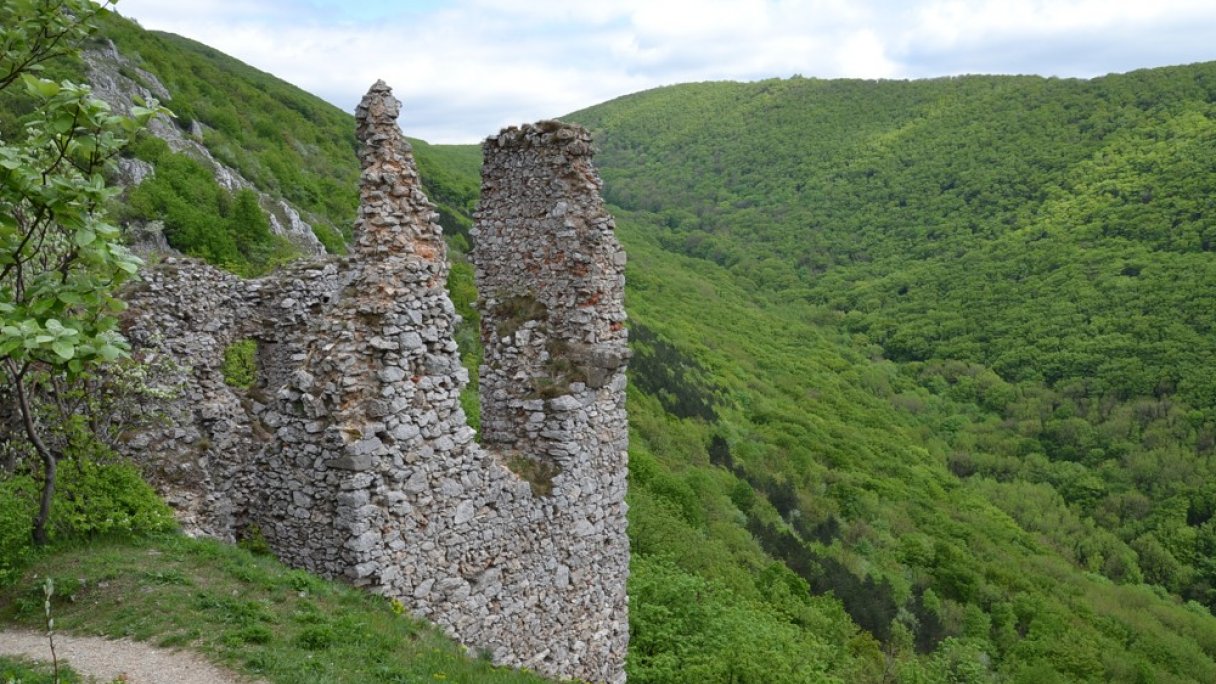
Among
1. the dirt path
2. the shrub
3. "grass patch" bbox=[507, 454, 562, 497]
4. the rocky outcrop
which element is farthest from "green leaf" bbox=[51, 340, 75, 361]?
the rocky outcrop

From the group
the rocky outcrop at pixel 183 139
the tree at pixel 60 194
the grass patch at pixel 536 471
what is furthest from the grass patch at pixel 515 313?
the rocky outcrop at pixel 183 139

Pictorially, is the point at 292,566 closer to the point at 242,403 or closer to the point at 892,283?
the point at 242,403

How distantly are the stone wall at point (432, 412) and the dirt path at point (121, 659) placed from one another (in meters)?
1.55

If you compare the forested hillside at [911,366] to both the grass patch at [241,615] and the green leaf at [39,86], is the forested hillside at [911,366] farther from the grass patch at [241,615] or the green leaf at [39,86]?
the green leaf at [39,86]

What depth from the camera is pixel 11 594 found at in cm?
688

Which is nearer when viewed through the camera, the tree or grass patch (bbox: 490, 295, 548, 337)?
the tree

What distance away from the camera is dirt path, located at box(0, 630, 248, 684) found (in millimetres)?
5797

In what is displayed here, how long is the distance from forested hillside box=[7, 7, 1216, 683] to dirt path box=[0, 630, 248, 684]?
742 centimetres

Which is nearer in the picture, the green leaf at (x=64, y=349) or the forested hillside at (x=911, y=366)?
the green leaf at (x=64, y=349)

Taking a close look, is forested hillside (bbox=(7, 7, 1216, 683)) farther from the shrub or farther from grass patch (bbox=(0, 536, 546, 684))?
the shrub

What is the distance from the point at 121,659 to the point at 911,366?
92460 millimetres

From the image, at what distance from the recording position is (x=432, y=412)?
775cm

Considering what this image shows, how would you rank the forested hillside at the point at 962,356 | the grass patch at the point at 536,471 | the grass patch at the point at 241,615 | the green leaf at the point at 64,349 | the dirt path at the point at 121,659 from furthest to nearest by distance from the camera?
the forested hillside at the point at 962,356, the grass patch at the point at 536,471, the grass patch at the point at 241,615, the dirt path at the point at 121,659, the green leaf at the point at 64,349

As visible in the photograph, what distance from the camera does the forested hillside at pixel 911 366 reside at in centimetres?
2950
